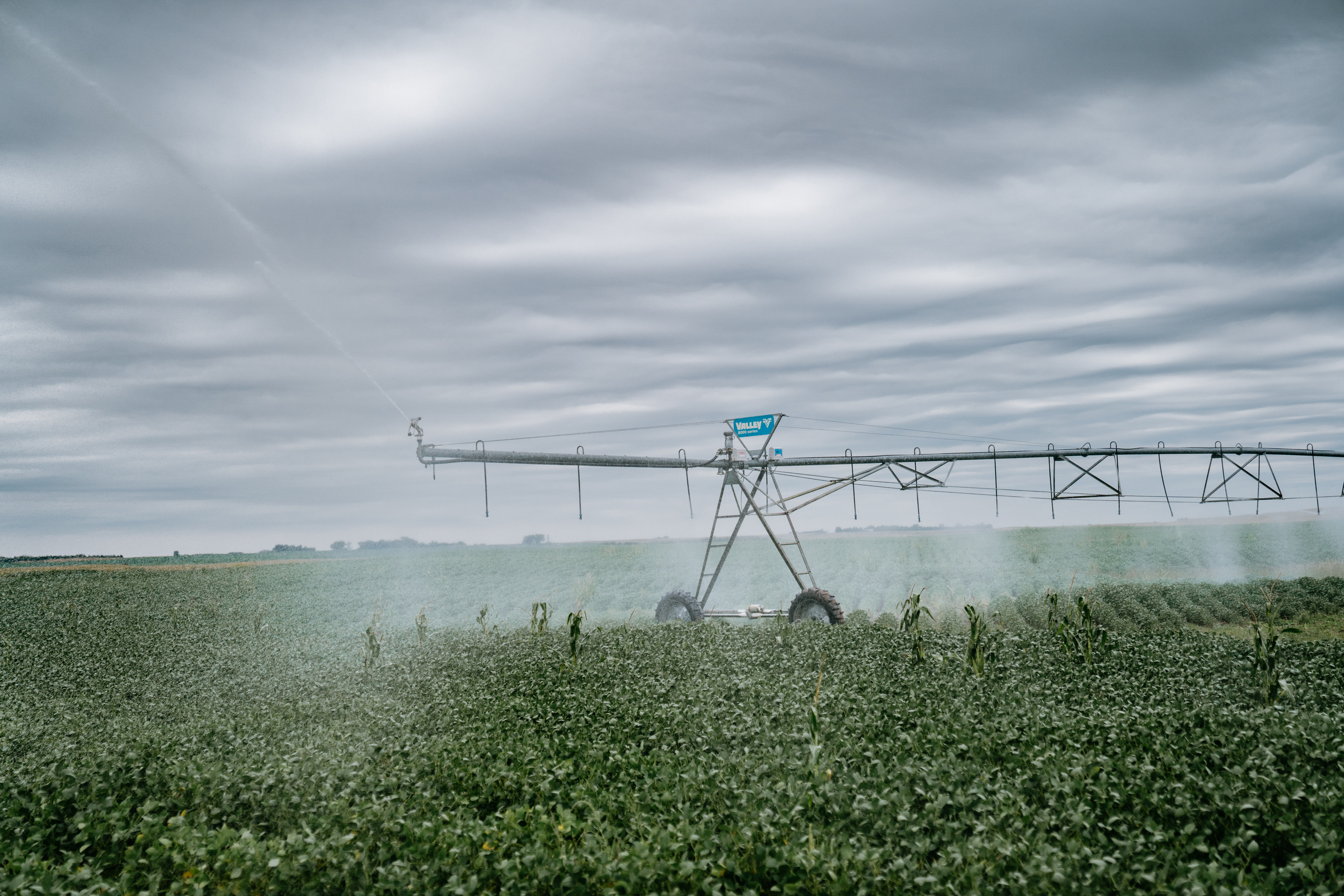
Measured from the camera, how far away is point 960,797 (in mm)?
6512

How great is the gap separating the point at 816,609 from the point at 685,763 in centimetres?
1001

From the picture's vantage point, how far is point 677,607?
19609mm

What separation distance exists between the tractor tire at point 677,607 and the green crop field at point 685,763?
33.8 inches

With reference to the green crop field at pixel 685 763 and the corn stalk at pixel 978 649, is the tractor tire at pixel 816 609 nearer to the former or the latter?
the green crop field at pixel 685 763

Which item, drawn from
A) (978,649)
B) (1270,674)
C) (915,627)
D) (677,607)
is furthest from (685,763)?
(677,607)

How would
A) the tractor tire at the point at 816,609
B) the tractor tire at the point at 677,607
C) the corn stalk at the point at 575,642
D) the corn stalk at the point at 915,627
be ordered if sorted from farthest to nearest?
the tractor tire at the point at 677,607, the tractor tire at the point at 816,609, the corn stalk at the point at 575,642, the corn stalk at the point at 915,627

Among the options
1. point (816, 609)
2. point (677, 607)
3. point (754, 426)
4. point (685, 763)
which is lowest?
point (685, 763)

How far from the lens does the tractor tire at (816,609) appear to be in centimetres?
1688

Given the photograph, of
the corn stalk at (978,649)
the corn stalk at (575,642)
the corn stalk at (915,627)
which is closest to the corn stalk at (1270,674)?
the corn stalk at (978,649)

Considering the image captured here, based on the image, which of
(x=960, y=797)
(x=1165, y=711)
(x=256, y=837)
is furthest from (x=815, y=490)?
(x=256, y=837)

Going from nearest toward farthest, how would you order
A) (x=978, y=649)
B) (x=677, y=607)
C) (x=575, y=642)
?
(x=978, y=649)
(x=575, y=642)
(x=677, y=607)

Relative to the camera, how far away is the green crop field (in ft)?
18.5

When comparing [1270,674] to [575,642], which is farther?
[575,642]

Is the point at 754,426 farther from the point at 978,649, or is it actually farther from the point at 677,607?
the point at 978,649
